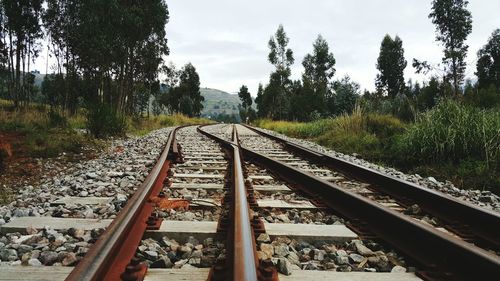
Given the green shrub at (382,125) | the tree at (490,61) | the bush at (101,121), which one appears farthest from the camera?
the tree at (490,61)

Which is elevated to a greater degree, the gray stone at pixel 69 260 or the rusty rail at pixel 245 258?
the rusty rail at pixel 245 258

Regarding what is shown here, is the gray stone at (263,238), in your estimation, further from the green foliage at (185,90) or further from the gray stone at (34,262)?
the green foliage at (185,90)

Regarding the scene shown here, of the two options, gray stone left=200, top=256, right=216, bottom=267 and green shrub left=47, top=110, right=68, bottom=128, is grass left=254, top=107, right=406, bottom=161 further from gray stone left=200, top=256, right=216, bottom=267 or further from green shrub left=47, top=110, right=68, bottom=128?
green shrub left=47, top=110, right=68, bottom=128

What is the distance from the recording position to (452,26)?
34219 mm

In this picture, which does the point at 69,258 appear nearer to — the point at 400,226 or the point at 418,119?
the point at 400,226

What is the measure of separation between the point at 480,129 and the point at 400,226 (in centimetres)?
407

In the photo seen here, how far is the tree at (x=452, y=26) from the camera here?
33.6 metres

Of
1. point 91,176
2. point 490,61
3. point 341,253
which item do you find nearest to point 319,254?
point 341,253

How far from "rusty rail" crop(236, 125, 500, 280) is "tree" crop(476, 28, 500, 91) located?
6746 centimetres

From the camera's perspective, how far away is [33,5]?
27578mm

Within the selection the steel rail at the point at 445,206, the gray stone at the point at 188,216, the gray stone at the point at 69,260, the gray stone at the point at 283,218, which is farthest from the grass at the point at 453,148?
the gray stone at the point at 69,260

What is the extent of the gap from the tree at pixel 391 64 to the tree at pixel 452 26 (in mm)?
17193

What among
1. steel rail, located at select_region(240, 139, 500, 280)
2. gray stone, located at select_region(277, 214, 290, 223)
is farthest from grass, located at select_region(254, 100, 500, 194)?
gray stone, located at select_region(277, 214, 290, 223)

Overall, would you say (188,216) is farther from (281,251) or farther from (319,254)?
(319,254)
